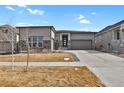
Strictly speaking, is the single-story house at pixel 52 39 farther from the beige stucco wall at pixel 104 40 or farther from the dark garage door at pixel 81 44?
the beige stucco wall at pixel 104 40

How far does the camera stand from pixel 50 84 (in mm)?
8820

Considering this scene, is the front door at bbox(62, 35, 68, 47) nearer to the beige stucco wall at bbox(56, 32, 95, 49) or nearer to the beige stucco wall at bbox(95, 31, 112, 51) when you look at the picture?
the beige stucco wall at bbox(56, 32, 95, 49)

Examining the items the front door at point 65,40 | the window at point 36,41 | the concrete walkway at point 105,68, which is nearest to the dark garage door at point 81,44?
the front door at point 65,40

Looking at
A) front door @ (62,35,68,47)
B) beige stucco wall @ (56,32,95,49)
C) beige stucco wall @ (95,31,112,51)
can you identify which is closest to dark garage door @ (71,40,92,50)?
beige stucco wall @ (56,32,95,49)

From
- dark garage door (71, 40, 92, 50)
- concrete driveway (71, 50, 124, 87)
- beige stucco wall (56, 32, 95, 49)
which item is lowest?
concrete driveway (71, 50, 124, 87)

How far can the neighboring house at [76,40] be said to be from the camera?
50384 mm

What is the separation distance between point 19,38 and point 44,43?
3.80 meters

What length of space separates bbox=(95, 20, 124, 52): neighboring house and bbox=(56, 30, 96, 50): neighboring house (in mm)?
2732

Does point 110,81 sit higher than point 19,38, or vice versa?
point 19,38

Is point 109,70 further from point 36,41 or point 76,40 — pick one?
point 76,40

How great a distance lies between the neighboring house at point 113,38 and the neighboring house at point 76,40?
2732mm

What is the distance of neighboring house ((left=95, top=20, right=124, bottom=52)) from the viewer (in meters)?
33.0
